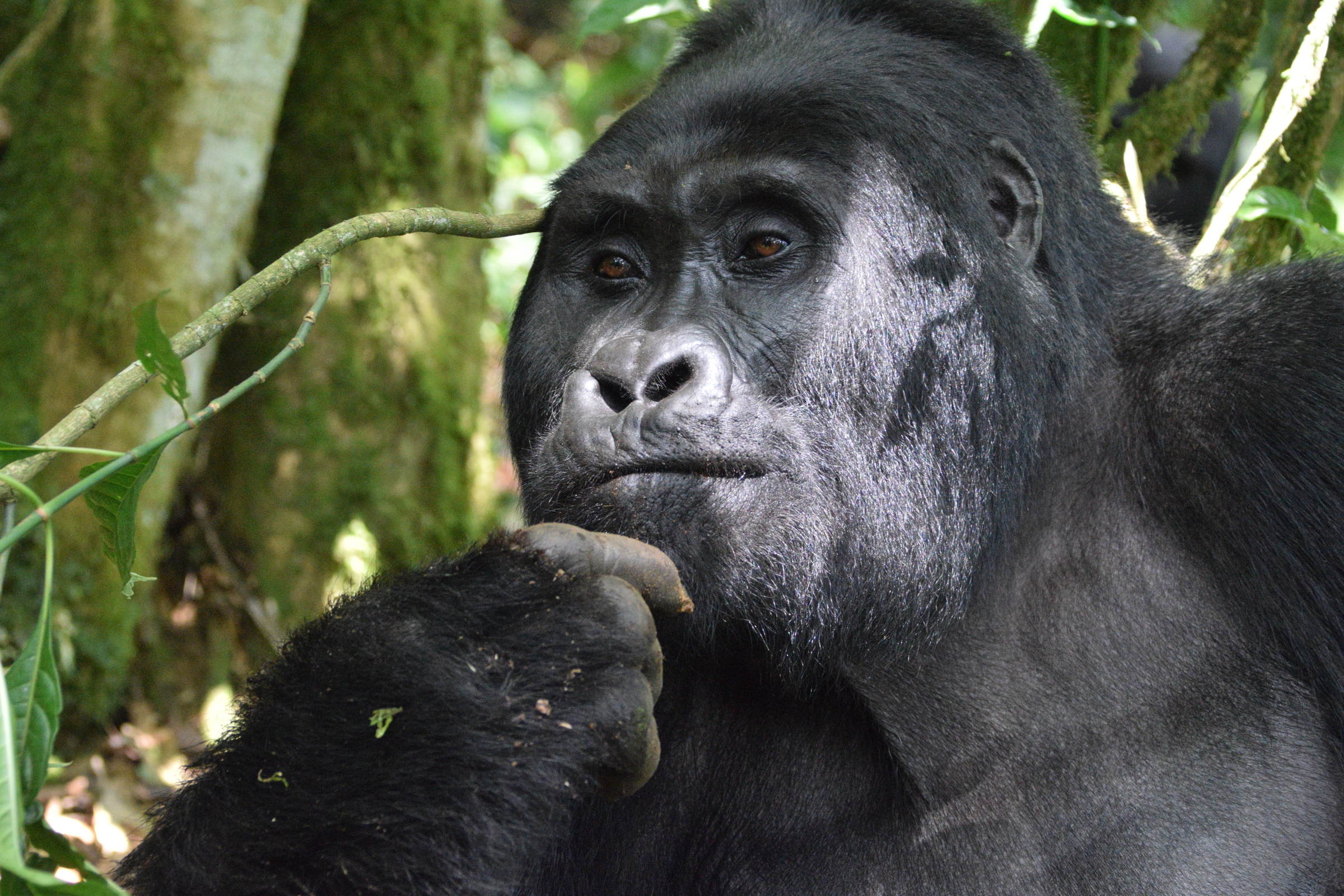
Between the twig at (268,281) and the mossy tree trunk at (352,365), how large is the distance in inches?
132

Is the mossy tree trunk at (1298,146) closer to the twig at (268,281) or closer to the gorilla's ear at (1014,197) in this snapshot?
the gorilla's ear at (1014,197)

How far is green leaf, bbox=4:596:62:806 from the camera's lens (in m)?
2.14

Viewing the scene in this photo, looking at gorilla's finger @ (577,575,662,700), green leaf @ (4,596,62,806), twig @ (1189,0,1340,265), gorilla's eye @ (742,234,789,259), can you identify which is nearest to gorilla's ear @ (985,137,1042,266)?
gorilla's eye @ (742,234,789,259)

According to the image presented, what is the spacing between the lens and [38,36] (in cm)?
611

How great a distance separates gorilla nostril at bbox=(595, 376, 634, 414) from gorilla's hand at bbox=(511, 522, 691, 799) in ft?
1.01

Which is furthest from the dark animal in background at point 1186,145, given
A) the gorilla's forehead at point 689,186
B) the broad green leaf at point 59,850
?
the broad green leaf at point 59,850

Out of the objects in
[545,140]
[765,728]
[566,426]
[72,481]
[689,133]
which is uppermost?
[689,133]

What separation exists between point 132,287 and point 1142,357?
4.14 meters

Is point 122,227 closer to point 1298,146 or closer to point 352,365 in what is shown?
point 352,365

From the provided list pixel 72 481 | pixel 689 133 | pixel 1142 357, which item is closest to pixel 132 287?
pixel 72 481

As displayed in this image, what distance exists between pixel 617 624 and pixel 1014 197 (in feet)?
4.99

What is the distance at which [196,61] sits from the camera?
5.77 metres

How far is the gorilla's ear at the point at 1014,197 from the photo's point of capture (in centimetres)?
338

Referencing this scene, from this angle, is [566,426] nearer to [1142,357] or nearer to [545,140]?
[1142,357]
